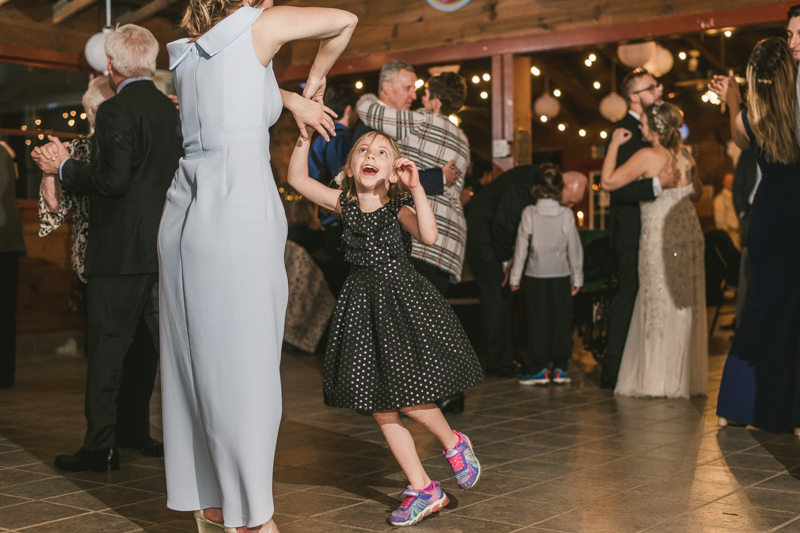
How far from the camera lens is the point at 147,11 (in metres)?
9.07

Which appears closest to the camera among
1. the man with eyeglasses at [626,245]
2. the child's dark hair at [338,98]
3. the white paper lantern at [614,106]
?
the child's dark hair at [338,98]

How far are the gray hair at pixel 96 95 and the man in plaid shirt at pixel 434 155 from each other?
1.29 m

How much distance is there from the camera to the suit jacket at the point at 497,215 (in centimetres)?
640

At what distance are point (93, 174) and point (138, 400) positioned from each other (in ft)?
3.56

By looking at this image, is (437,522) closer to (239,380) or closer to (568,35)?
(239,380)

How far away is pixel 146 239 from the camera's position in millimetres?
3713

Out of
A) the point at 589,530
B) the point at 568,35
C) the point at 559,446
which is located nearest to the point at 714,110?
the point at 568,35

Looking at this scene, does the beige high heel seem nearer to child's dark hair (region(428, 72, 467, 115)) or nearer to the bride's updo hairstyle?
child's dark hair (region(428, 72, 467, 115))

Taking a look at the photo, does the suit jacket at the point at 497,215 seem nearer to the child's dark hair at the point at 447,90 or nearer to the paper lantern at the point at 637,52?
the child's dark hair at the point at 447,90

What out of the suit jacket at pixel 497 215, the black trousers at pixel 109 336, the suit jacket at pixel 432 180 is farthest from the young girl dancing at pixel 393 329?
the suit jacket at pixel 497 215

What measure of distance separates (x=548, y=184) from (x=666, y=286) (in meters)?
1.16

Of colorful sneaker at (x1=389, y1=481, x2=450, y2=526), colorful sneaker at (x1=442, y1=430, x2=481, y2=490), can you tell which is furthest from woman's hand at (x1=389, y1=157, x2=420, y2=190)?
colorful sneaker at (x1=389, y1=481, x2=450, y2=526)

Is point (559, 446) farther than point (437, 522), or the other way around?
point (559, 446)

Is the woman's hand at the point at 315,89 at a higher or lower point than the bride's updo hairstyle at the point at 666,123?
lower
